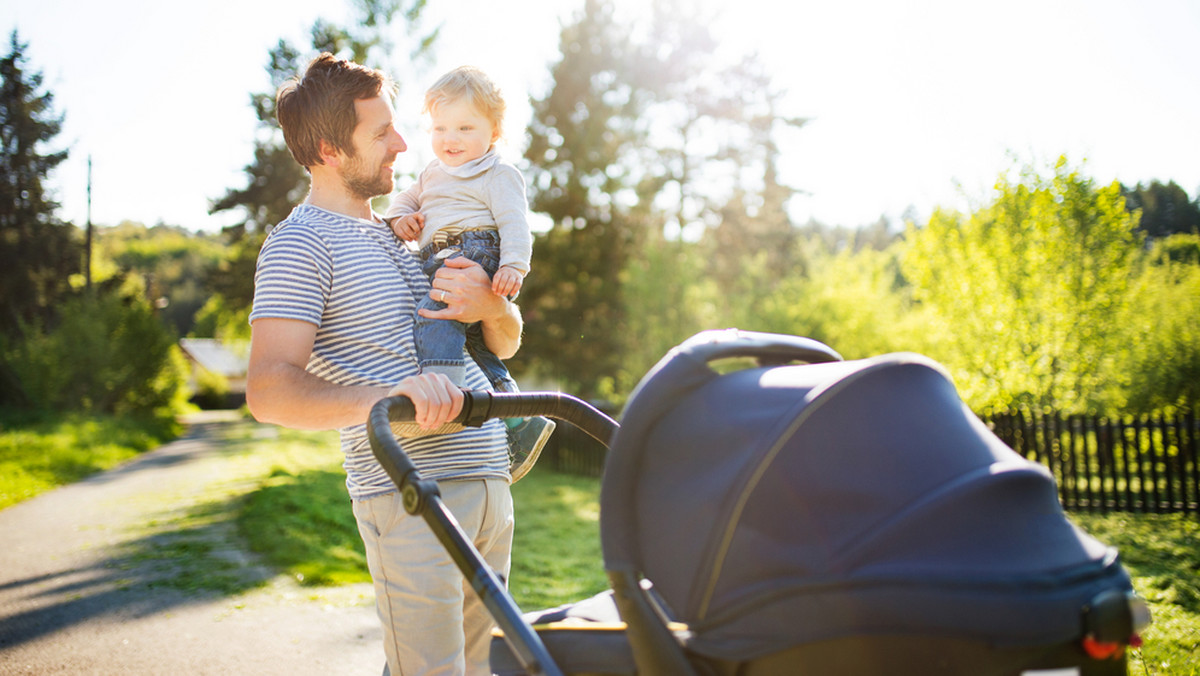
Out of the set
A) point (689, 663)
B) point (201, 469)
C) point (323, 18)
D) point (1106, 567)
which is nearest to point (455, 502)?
point (689, 663)

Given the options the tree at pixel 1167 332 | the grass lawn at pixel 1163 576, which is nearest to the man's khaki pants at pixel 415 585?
the grass lawn at pixel 1163 576

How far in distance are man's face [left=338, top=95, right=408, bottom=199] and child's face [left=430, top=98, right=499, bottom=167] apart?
1.46 ft

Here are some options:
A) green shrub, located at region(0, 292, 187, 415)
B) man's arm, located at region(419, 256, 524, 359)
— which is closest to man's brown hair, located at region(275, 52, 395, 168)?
man's arm, located at region(419, 256, 524, 359)

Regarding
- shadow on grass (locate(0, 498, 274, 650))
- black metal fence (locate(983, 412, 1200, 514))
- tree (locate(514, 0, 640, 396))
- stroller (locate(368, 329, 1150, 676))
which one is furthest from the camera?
tree (locate(514, 0, 640, 396))

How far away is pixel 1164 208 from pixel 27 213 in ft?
132

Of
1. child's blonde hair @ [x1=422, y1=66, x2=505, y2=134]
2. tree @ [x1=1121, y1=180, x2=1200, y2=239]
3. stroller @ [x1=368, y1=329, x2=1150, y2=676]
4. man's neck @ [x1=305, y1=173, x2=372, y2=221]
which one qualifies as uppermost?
tree @ [x1=1121, y1=180, x2=1200, y2=239]

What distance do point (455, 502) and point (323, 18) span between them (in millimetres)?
23179

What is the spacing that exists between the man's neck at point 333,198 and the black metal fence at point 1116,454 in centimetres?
1351

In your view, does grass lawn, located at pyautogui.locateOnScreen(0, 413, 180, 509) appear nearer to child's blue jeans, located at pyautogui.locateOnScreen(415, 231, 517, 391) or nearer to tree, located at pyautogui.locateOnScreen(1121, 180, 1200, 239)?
child's blue jeans, located at pyautogui.locateOnScreen(415, 231, 517, 391)

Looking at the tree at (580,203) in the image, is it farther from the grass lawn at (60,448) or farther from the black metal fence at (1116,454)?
the black metal fence at (1116,454)

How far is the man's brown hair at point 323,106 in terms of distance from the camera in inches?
89.0

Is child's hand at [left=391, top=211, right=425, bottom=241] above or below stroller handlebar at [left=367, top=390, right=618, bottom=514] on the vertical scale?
above

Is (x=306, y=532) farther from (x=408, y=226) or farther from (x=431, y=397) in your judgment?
(x=431, y=397)

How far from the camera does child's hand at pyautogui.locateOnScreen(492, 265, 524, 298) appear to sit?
2547 millimetres
